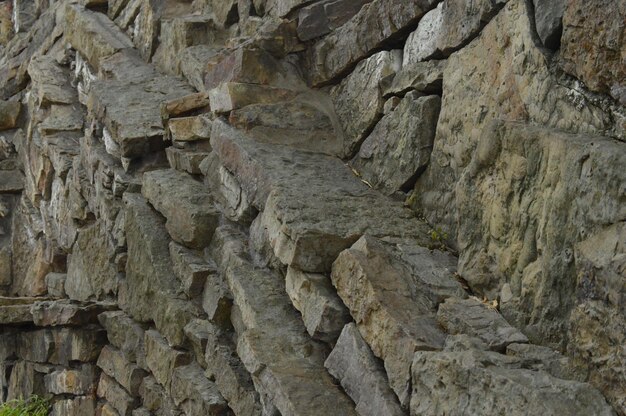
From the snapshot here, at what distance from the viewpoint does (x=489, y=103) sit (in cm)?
433

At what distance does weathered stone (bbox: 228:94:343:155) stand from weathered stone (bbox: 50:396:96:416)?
2.45 meters

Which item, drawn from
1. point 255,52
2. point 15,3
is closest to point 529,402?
point 255,52

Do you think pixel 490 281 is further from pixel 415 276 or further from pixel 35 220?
pixel 35 220

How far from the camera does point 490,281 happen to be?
396 centimetres

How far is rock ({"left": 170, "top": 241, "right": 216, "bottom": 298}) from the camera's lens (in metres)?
5.37

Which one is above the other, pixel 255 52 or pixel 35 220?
pixel 255 52

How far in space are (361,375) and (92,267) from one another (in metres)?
3.82

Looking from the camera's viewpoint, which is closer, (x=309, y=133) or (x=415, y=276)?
(x=415, y=276)

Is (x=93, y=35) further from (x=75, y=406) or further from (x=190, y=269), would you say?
(x=190, y=269)

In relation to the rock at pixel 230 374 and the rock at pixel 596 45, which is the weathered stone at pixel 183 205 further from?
the rock at pixel 596 45

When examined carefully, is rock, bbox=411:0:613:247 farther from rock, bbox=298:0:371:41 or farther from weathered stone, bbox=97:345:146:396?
weathered stone, bbox=97:345:146:396

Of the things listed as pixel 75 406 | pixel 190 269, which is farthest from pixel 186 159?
pixel 75 406

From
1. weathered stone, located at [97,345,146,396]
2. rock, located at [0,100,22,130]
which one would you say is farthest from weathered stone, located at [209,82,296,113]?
rock, located at [0,100,22,130]

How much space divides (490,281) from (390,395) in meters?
0.74
